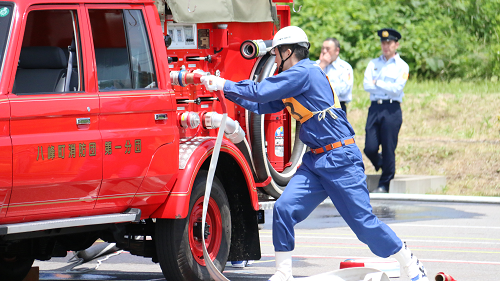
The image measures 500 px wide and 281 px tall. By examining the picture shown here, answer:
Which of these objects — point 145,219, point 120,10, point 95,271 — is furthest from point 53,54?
point 95,271

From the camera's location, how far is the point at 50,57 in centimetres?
586

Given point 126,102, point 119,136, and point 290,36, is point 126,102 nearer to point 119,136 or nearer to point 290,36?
point 119,136

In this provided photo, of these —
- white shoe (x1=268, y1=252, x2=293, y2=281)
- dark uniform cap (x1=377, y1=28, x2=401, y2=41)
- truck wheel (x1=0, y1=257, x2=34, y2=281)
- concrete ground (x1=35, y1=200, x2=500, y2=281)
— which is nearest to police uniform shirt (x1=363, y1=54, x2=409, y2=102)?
dark uniform cap (x1=377, y1=28, x2=401, y2=41)

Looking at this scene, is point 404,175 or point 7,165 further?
point 404,175

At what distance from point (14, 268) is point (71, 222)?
1453mm

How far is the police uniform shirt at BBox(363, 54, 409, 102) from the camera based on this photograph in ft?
42.7

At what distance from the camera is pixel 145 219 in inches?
264

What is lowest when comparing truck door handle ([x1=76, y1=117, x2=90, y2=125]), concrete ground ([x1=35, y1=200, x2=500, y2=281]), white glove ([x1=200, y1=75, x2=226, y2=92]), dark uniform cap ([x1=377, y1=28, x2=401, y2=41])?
concrete ground ([x1=35, y1=200, x2=500, y2=281])

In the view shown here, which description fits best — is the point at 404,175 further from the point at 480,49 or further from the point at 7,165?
the point at 7,165

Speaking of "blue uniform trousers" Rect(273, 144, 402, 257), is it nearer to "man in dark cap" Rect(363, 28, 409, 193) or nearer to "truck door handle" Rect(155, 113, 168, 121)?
"truck door handle" Rect(155, 113, 168, 121)

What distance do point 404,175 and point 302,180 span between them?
8.26 m

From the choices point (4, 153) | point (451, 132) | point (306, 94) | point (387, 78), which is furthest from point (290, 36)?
point (451, 132)

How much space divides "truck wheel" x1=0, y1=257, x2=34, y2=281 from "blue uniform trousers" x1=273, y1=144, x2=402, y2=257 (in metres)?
2.05

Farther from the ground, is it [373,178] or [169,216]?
→ [169,216]
